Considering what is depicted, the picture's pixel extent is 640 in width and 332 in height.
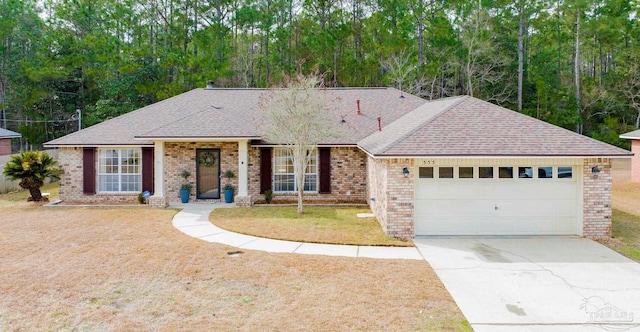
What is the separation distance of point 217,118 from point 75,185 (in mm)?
5700

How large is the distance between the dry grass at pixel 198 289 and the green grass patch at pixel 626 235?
15.7 ft

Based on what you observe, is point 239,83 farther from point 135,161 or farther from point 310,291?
point 310,291

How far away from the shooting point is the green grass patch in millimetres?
9102

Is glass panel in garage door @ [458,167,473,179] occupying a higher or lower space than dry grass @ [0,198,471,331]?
higher

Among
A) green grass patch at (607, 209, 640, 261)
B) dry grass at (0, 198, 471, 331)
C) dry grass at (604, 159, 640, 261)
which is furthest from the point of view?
dry grass at (604, 159, 640, 261)

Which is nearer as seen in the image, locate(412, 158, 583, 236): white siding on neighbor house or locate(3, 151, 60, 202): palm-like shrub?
locate(412, 158, 583, 236): white siding on neighbor house

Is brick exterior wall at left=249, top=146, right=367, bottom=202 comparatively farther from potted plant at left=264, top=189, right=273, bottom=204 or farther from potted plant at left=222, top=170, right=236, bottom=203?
potted plant at left=222, top=170, right=236, bottom=203

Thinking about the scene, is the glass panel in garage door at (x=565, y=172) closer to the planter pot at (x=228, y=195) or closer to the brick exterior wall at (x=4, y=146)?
the planter pot at (x=228, y=195)

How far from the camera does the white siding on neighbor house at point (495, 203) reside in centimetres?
1027

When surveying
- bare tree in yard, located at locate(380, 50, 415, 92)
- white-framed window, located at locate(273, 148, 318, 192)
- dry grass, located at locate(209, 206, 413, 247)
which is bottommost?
dry grass, located at locate(209, 206, 413, 247)

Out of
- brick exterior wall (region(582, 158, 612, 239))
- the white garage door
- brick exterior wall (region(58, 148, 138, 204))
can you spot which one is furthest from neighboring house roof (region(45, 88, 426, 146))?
brick exterior wall (region(582, 158, 612, 239))

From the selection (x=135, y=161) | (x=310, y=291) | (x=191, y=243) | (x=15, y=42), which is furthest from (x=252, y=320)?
(x=15, y=42)

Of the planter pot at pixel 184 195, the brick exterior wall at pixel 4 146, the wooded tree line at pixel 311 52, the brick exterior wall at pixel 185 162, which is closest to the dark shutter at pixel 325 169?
the brick exterior wall at pixel 185 162

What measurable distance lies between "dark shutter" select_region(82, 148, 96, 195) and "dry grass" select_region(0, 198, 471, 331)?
5069 mm
